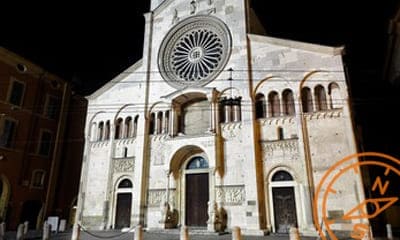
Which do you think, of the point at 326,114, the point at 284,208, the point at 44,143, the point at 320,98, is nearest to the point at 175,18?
the point at 320,98

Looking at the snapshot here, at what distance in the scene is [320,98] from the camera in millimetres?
→ 14969

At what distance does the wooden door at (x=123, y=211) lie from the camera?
58.8 feet

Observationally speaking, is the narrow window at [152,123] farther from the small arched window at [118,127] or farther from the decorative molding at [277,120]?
the decorative molding at [277,120]

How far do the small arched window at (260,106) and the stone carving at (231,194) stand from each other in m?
4.18

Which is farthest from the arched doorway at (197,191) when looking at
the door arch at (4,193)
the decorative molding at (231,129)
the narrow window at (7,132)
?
the narrow window at (7,132)

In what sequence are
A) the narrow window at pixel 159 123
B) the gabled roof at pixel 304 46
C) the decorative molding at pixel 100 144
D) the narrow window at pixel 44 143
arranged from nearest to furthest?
the gabled roof at pixel 304 46 → the narrow window at pixel 159 123 → the decorative molding at pixel 100 144 → the narrow window at pixel 44 143

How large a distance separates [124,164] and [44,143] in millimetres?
9268

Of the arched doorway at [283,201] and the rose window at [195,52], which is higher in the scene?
the rose window at [195,52]

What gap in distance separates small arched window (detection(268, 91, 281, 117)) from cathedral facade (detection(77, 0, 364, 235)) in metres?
0.06

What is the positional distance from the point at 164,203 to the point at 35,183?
39.7ft

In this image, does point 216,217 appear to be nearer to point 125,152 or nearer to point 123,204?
point 123,204

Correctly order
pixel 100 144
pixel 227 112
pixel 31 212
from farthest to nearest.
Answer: pixel 31 212 < pixel 100 144 < pixel 227 112

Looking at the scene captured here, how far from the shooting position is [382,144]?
771 inches

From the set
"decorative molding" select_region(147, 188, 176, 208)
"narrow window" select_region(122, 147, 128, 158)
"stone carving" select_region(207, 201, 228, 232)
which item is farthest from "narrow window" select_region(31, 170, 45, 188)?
"stone carving" select_region(207, 201, 228, 232)
